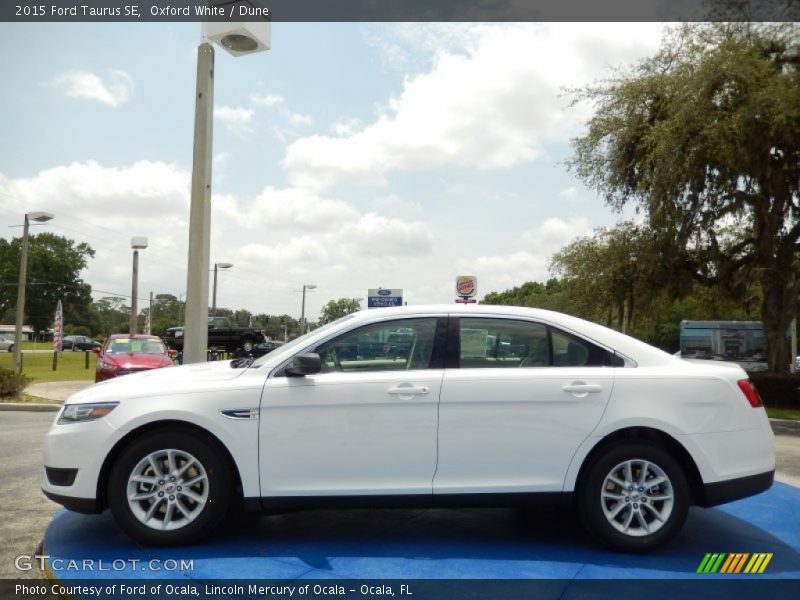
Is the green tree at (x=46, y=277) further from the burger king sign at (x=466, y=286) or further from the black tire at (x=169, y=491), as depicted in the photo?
the black tire at (x=169, y=491)

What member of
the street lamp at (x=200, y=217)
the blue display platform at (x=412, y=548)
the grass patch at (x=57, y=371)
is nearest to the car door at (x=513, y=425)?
the blue display platform at (x=412, y=548)

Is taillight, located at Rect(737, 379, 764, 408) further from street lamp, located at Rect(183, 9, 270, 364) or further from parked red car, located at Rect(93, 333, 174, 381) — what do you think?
parked red car, located at Rect(93, 333, 174, 381)

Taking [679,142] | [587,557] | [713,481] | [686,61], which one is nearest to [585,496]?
[587,557]

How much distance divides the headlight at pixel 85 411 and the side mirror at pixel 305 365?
1.17 m

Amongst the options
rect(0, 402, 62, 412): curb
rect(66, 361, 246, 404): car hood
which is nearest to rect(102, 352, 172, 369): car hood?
rect(0, 402, 62, 412): curb

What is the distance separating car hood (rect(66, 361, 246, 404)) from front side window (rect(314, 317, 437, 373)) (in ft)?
2.09

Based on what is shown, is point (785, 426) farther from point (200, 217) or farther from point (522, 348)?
point (200, 217)

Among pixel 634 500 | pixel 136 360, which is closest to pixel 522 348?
pixel 634 500

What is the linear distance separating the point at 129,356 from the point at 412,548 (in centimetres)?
1406

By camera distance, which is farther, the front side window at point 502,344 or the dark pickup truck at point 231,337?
the dark pickup truck at point 231,337

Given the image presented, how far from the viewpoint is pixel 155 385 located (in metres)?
4.68

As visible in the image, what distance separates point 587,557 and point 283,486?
2.02 metres

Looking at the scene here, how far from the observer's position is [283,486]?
4.56 metres

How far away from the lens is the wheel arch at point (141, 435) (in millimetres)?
4578
